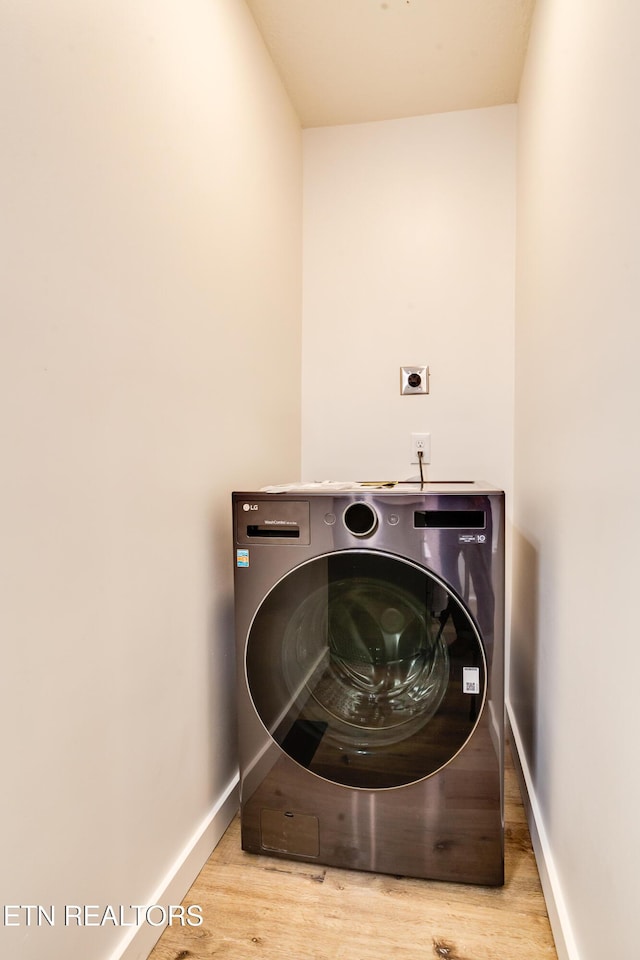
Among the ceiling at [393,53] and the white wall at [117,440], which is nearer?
the white wall at [117,440]

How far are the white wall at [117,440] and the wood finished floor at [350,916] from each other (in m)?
0.10

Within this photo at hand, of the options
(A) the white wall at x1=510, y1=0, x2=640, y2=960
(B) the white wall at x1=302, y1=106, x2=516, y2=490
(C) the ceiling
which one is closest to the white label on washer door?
(A) the white wall at x1=510, y1=0, x2=640, y2=960

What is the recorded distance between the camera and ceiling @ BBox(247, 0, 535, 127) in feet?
5.04

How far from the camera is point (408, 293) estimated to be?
2029 millimetres

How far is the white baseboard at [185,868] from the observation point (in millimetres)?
971

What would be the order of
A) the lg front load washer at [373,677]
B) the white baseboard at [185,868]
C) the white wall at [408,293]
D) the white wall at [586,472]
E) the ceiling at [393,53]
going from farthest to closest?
the white wall at [408,293]
the ceiling at [393,53]
the lg front load washer at [373,677]
the white baseboard at [185,868]
the white wall at [586,472]

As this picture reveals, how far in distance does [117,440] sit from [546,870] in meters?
1.26

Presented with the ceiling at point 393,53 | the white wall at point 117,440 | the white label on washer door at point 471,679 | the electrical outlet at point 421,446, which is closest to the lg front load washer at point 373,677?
the white label on washer door at point 471,679

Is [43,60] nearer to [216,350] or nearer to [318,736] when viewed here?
[216,350]

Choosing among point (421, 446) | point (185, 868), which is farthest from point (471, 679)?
point (421, 446)

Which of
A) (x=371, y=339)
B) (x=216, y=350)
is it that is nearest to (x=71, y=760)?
(x=216, y=350)

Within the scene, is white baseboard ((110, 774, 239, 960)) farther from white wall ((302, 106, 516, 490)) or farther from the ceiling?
the ceiling

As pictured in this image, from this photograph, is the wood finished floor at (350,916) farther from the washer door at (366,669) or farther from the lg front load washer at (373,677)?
the washer door at (366,669)

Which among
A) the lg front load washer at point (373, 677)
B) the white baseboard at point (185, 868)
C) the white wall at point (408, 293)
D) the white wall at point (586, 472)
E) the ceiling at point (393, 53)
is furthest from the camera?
the white wall at point (408, 293)
